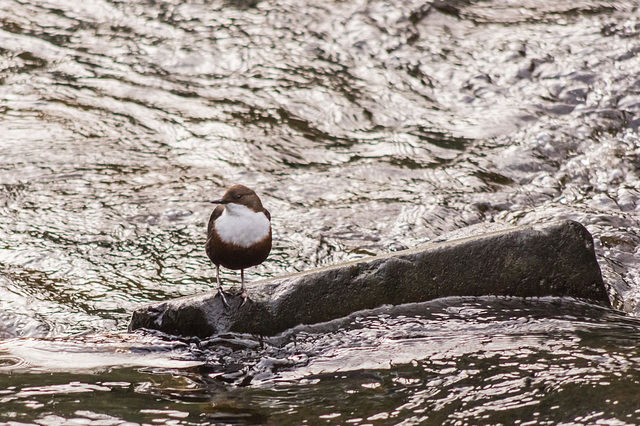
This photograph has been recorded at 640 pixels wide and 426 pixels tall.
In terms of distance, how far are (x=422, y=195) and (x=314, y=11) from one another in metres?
4.05

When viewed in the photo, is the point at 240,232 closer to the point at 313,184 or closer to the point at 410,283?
the point at 410,283

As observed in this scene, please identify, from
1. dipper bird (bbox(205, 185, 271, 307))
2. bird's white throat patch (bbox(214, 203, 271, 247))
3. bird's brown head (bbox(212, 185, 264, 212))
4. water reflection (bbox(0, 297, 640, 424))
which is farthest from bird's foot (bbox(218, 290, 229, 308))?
bird's brown head (bbox(212, 185, 264, 212))

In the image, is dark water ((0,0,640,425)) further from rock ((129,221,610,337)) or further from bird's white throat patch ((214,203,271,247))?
bird's white throat patch ((214,203,271,247))

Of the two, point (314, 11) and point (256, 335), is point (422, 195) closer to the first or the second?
point (256, 335)

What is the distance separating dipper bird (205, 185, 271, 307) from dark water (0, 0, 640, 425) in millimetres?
425

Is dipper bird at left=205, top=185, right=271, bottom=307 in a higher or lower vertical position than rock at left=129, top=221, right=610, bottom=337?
higher

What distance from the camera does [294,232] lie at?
609cm

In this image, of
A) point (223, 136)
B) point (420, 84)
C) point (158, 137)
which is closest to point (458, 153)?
point (420, 84)

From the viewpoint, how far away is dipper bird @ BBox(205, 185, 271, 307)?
13.4ft

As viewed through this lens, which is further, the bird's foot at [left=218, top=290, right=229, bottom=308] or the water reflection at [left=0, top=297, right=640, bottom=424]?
the bird's foot at [left=218, top=290, right=229, bottom=308]

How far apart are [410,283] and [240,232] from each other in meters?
0.99

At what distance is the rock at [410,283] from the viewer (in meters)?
4.19

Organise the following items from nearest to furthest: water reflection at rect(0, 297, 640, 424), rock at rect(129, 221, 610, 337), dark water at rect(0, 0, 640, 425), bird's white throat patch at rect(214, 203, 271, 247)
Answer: water reflection at rect(0, 297, 640, 424), dark water at rect(0, 0, 640, 425), bird's white throat patch at rect(214, 203, 271, 247), rock at rect(129, 221, 610, 337)

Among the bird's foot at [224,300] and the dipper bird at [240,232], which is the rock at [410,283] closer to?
the bird's foot at [224,300]
